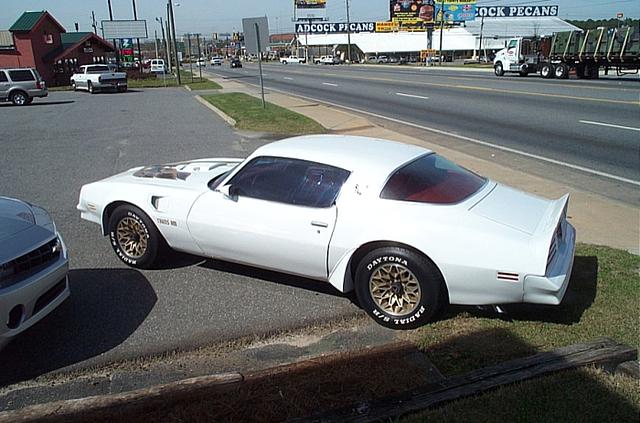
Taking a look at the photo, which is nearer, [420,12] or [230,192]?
[230,192]

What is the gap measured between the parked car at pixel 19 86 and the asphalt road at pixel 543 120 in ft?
44.9

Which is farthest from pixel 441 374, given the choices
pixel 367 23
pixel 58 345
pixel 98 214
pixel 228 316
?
pixel 367 23

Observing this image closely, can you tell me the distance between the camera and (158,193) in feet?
16.2

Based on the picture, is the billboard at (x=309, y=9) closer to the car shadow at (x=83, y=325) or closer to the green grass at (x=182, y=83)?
the green grass at (x=182, y=83)

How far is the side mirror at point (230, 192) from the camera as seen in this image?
4.61 meters

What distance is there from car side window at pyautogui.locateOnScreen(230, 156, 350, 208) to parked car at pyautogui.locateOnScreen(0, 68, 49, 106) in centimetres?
2632

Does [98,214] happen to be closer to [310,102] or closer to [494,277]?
[494,277]

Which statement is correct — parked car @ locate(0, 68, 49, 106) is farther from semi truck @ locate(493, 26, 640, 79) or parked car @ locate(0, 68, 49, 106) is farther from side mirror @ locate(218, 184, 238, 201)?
semi truck @ locate(493, 26, 640, 79)

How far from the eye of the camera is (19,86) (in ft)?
86.1

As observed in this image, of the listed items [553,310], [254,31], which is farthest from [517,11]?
[553,310]

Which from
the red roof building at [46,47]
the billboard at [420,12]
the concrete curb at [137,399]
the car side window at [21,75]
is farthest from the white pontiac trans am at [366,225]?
the billboard at [420,12]

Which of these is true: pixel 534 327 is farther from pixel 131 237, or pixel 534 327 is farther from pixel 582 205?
pixel 582 205

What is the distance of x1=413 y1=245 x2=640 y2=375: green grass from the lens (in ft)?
11.8

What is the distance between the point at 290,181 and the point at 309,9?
5148 inches
